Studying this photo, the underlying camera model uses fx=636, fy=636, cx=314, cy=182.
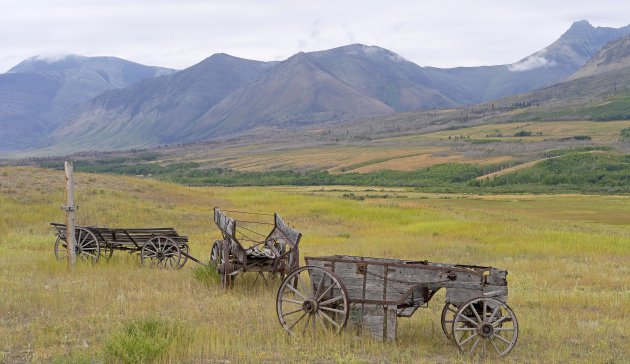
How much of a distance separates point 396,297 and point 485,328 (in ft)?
5.04

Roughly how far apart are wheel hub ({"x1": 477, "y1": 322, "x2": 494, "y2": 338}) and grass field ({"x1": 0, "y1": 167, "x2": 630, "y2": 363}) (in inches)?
20.3

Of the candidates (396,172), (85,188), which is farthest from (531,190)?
(85,188)

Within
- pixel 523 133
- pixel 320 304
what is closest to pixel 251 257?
pixel 320 304

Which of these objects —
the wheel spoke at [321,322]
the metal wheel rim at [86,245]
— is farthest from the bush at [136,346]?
the metal wheel rim at [86,245]

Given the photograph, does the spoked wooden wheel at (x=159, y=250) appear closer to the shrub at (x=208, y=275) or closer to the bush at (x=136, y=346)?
the shrub at (x=208, y=275)

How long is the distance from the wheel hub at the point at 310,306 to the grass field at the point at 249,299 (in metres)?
0.61

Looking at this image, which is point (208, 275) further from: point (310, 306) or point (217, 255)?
point (310, 306)

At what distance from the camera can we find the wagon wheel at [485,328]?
33.5 ft

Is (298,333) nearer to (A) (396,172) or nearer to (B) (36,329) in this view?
(B) (36,329)

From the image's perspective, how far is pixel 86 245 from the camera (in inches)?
753

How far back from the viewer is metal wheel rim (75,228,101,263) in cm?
1897

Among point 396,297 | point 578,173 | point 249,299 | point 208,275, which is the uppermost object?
point 396,297

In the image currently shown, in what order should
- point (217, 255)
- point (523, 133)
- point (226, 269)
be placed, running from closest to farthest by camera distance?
point (226, 269)
point (217, 255)
point (523, 133)

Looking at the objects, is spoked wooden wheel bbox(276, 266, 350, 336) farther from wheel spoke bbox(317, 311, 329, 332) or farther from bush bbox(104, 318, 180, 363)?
bush bbox(104, 318, 180, 363)
